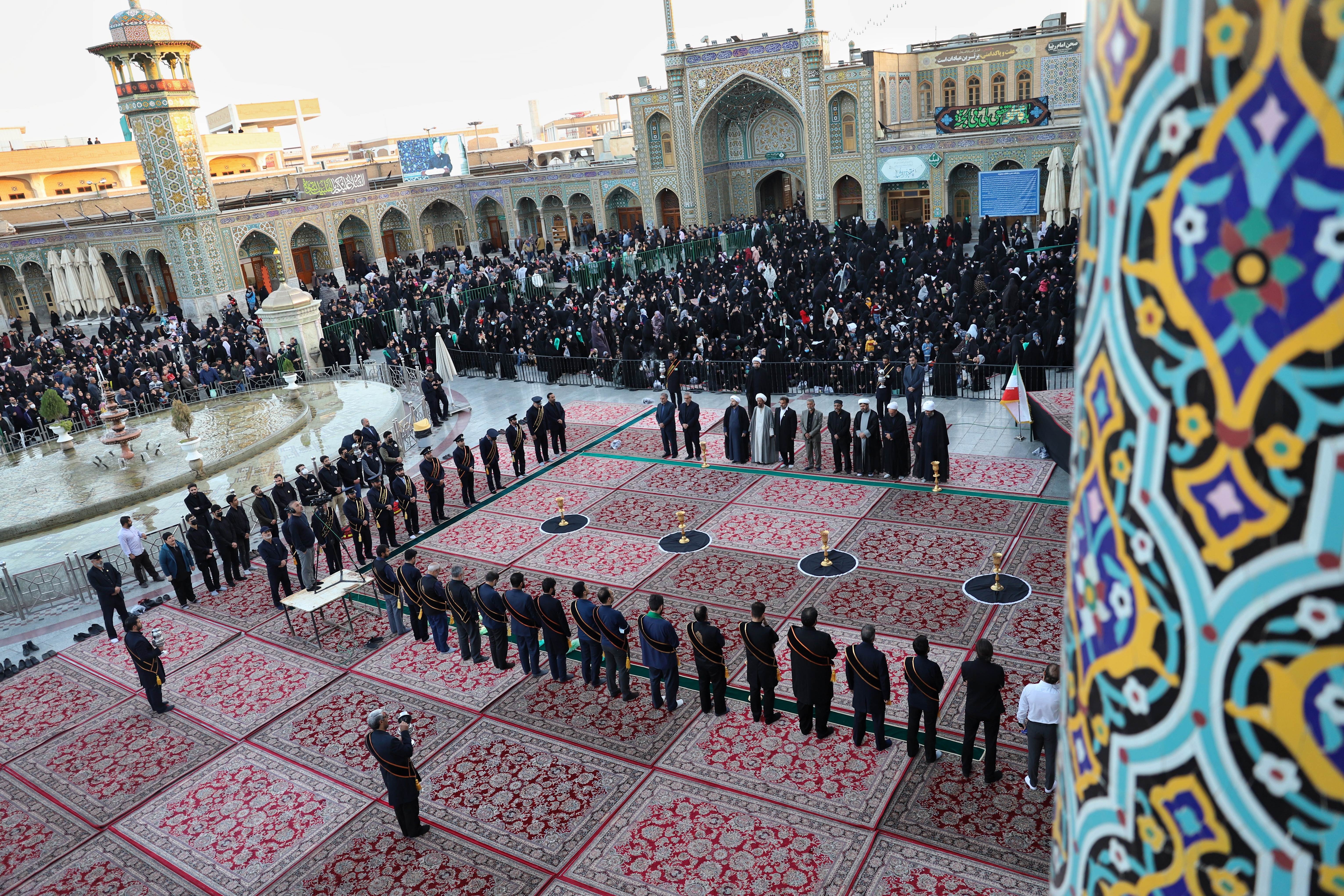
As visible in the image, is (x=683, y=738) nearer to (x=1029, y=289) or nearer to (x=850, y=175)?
(x=1029, y=289)

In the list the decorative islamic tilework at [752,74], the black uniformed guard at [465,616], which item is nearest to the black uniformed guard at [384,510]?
the black uniformed guard at [465,616]

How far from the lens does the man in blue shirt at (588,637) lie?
6.95m

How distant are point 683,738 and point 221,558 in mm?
6099

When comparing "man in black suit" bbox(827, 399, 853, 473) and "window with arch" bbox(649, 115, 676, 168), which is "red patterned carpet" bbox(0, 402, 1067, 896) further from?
"window with arch" bbox(649, 115, 676, 168)

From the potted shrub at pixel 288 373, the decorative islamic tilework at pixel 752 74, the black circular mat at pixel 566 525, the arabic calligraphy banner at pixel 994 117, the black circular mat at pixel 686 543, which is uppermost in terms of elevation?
the decorative islamic tilework at pixel 752 74

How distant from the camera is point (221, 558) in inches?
394

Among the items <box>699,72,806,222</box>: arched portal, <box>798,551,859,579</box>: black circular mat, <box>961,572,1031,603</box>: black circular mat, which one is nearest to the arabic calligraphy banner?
<box>699,72,806,222</box>: arched portal

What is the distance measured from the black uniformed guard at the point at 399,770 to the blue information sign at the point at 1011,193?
21877mm

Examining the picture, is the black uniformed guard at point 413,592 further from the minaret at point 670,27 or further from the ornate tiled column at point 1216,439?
the minaret at point 670,27

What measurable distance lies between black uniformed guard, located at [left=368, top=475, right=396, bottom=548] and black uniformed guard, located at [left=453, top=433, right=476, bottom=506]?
0.98 metres

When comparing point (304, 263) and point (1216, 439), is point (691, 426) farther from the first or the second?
point (304, 263)

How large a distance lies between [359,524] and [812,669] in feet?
19.7

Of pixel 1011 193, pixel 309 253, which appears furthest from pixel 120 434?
pixel 309 253

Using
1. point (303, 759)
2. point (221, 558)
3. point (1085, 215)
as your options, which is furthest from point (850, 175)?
point (1085, 215)
